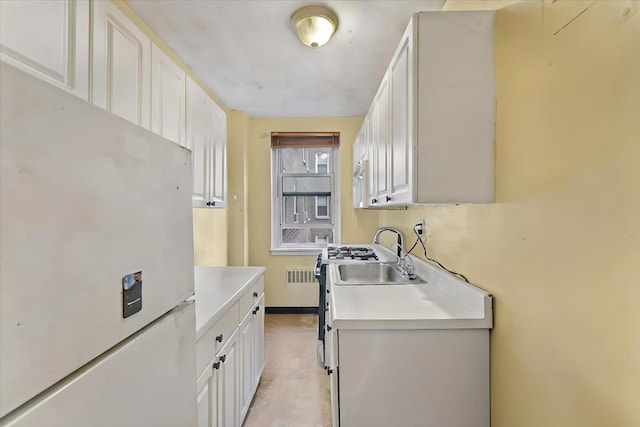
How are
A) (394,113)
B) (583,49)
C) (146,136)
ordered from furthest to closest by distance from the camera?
(394,113)
(583,49)
(146,136)

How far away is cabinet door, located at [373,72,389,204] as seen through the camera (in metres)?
1.71

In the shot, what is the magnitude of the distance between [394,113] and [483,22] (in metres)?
0.50

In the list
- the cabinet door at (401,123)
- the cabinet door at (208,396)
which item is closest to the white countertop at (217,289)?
the cabinet door at (208,396)

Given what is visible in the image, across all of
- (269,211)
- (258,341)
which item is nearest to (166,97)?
(258,341)

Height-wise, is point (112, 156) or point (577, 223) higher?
point (112, 156)

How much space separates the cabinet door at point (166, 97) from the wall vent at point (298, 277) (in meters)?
2.19

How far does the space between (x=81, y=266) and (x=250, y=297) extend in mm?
1512

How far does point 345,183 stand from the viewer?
12.1ft

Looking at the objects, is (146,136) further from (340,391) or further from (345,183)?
(345,183)

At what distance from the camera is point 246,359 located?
5.82 feet

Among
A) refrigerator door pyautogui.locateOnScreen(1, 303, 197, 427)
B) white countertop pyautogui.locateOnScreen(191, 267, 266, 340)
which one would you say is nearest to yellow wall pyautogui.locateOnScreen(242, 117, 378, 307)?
white countertop pyautogui.locateOnScreen(191, 267, 266, 340)

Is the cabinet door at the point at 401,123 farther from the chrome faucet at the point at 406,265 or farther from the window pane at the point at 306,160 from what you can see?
the window pane at the point at 306,160

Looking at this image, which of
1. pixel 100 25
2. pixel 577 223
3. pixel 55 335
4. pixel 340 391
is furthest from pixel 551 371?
pixel 100 25

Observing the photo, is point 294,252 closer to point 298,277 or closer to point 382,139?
point 298,277
